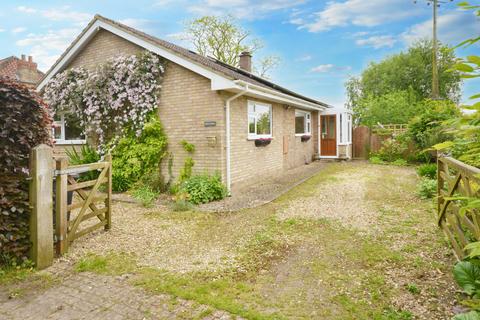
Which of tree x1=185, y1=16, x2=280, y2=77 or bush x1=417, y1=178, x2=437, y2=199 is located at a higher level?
tree x1=185, y1=16, x2=280, y2=77

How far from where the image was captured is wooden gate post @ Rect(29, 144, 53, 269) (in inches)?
153

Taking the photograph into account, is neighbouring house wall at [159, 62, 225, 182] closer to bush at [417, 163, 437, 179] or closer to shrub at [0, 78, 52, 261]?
shrub at [0, 78, 52, 261]

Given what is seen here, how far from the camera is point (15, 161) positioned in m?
3.84

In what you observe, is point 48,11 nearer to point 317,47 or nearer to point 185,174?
point 185,174

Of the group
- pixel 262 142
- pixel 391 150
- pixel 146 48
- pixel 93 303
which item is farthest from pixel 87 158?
pixel 391 150

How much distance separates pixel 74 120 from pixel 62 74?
61.7 inches

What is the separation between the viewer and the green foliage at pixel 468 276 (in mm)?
2902

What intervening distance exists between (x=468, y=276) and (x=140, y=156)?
7.80 meters

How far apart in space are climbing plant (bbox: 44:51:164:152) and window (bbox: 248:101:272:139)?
2.91 meters

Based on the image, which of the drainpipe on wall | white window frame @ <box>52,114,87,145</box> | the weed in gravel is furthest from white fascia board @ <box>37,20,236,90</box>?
the weed in gravel

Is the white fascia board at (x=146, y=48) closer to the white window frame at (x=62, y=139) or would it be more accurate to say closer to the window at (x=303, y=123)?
the white window frame at (x=62, y=139)

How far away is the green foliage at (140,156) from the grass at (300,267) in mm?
2705

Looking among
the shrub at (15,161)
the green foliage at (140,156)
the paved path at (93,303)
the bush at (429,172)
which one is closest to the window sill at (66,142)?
the green foliage at (140,156)

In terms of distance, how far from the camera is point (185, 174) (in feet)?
27.3
